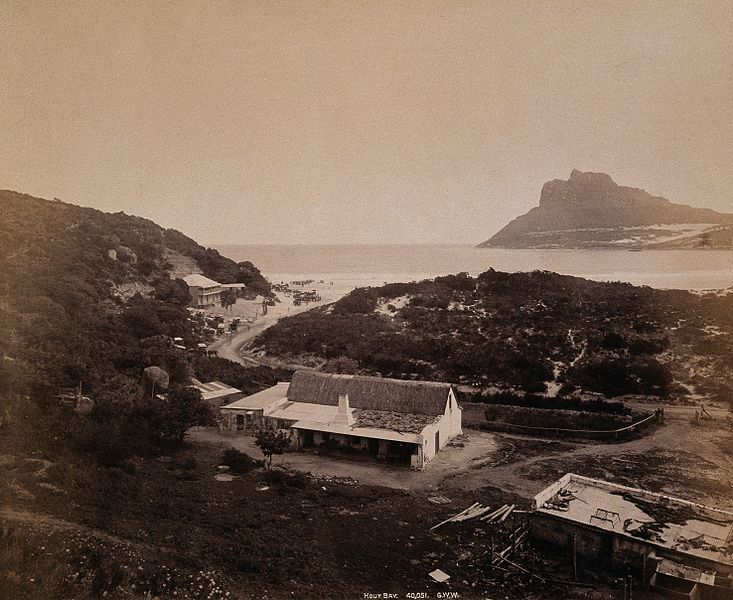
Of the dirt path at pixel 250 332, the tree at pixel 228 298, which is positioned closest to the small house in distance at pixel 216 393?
the dirt path at pixel 250 332

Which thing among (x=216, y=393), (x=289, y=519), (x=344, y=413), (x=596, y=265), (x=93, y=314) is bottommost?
(x=289, y=519)

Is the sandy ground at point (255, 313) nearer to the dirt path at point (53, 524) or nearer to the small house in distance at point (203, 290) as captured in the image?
the small house in distance at point (203, 290)

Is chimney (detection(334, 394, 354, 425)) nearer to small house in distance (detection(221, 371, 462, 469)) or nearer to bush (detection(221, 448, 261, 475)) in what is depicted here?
small house in distance (detection(221, 371, 462, 469))

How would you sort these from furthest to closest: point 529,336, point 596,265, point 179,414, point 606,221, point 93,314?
point 596,265, point 529,336, point 606,221, point 93,314, point 179,414

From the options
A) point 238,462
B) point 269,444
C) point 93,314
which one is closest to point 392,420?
point 269,444

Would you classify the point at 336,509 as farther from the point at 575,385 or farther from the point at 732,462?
the point at 575,385

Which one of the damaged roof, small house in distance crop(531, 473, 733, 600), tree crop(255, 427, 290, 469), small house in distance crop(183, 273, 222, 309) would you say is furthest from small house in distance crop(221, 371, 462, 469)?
small house in distance crop(183, 273, 222, 309)

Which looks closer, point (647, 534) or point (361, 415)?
point (647, 534)

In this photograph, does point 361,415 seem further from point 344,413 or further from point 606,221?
point 606,221
